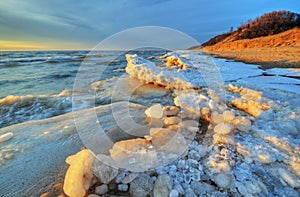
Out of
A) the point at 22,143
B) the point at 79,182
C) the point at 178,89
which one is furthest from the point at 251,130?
the point at 22,143

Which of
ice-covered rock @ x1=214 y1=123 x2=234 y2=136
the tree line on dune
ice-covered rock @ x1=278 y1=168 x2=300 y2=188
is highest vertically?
the tree line on dune

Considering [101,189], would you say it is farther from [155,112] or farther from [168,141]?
[155,112]

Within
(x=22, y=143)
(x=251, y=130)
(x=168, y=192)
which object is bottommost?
(x=22, y=143)

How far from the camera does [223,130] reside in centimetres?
158

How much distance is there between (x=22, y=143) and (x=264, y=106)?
9.68ft

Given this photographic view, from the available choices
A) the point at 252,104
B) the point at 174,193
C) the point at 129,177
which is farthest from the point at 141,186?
the point at 252,104

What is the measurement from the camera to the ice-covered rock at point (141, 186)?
3.39ft

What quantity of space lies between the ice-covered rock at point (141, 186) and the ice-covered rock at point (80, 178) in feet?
0.98

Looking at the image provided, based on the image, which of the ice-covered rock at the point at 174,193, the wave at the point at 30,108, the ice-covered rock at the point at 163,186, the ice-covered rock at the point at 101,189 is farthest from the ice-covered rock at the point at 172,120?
the wave at the point at 30,108

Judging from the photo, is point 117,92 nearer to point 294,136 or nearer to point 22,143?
point 22,143

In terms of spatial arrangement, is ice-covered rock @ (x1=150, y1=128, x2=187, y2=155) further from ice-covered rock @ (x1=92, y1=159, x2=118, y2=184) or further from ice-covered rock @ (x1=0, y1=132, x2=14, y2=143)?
ice-covered rock @ (x1=0, y1=132, x2=14, y2=143)

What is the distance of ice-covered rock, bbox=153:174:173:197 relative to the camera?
1014 millimetres

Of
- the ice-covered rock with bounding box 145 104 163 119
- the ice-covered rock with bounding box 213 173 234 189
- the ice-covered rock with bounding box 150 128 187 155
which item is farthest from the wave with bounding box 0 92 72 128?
the ice-covered rock with bounding box 213 173 234 189

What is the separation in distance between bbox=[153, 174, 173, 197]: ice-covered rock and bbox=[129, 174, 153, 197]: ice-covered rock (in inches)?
1.7
